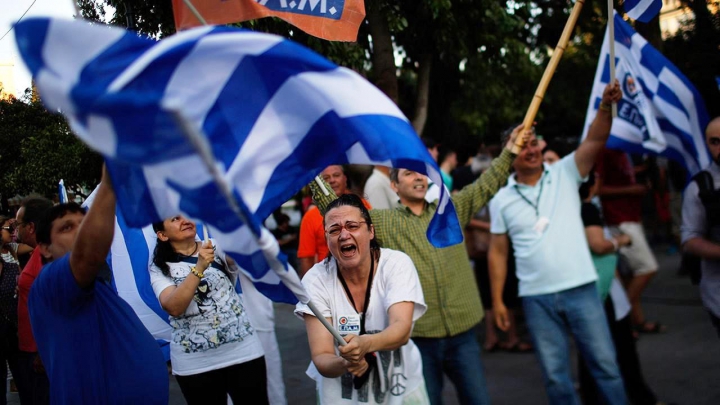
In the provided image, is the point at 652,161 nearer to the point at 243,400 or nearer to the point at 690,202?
the point at 690,202

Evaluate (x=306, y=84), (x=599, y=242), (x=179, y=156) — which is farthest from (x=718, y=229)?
(x=179, y=156)

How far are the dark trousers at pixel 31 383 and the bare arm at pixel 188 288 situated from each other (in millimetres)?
1504

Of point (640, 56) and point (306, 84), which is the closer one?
point (306, 84)

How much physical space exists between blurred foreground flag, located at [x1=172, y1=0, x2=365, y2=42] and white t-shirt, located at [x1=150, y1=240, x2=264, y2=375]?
1372mm

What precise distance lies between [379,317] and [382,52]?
4996 mm

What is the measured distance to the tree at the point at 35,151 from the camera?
363cm

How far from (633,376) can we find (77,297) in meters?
3.87

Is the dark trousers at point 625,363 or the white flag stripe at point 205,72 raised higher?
the white flag stripe at point 205,72

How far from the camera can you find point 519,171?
477 centimetres

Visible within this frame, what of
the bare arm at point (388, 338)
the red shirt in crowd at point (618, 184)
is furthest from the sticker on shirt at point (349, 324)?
the red shirt in crowd at point (618, 184)

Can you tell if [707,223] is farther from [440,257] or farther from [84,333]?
[84,333]

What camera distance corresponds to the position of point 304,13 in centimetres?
402

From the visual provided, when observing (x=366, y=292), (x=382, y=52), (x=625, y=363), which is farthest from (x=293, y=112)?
(x=382, y=52)

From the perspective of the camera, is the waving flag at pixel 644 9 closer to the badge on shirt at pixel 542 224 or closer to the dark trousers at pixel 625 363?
the badge on shirt at pixel 542 224
